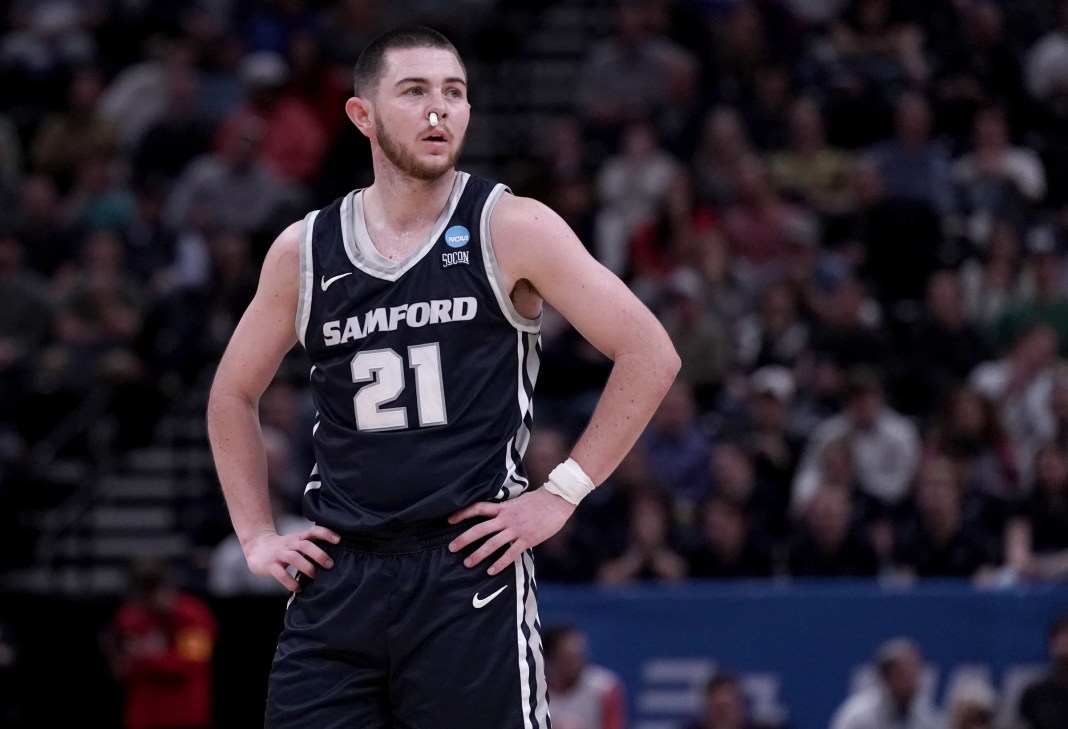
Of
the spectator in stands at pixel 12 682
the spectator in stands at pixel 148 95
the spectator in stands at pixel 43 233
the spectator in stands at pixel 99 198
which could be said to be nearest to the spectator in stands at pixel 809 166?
the spectator in stands at pixel 148 95

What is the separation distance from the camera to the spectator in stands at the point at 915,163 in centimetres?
1438

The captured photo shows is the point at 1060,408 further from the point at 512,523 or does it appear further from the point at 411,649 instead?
the point at 411,649

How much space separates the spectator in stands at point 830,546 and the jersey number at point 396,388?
6.78 meters

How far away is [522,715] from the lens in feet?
15.2

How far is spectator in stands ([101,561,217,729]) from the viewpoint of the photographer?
35.8 feet

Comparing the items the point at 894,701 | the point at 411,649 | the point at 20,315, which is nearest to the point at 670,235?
the point at 894,701

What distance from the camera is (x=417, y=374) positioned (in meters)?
4.67

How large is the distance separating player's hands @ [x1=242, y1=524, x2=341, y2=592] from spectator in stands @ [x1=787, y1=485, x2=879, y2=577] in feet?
22.0

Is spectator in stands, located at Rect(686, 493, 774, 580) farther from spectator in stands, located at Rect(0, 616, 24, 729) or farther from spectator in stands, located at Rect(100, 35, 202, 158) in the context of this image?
spectator in stands, located at Rect(100, 35, 202, 158)

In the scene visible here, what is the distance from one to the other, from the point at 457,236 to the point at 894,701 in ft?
20.1

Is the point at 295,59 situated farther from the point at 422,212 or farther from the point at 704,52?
the point at 422,212

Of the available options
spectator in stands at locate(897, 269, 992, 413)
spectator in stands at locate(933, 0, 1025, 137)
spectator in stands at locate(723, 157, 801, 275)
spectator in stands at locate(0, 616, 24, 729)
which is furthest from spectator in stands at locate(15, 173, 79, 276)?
spectator in stands at locate(933, 0, 1025, 137)

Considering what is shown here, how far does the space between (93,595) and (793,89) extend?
718cm

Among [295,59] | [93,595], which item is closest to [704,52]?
[295,59]
